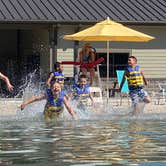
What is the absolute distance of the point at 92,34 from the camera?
57.5 ft

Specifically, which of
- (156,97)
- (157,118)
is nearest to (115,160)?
(157,118)

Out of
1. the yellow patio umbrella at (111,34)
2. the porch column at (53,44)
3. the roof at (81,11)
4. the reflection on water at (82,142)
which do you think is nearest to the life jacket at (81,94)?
the reflection on water at (82,142)

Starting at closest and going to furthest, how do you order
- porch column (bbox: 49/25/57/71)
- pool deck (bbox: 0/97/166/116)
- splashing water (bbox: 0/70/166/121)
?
1. splashing water (bbox: 0/70/166/121)
2. pool deck (bbox: 0/97/166/116)
3. porch column (bbox: 49/25/57/71)

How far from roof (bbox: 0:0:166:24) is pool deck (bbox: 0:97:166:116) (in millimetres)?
2705

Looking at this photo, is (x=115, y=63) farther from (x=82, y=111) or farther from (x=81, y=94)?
(x=82, y=111)

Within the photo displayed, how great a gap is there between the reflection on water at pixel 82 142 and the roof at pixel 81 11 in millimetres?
7628

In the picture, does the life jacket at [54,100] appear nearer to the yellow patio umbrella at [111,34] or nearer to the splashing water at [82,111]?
the splashing water at [82,111]

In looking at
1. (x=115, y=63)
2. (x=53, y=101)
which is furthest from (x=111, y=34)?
(x=53, y=101)

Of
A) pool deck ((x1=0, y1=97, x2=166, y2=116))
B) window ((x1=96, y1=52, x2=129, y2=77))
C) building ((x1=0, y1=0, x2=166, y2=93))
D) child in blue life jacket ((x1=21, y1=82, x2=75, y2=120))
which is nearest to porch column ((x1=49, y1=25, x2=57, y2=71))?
building ((x1=0, y1=0, x2=166, y2=93))

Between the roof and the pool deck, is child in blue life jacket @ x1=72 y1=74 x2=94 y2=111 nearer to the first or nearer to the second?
the pool deck

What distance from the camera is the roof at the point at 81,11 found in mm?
20109

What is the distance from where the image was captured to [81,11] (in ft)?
68.8

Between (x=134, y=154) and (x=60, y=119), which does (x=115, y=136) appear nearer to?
(x=134, y=154)

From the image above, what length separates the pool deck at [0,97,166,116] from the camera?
15422 mm
